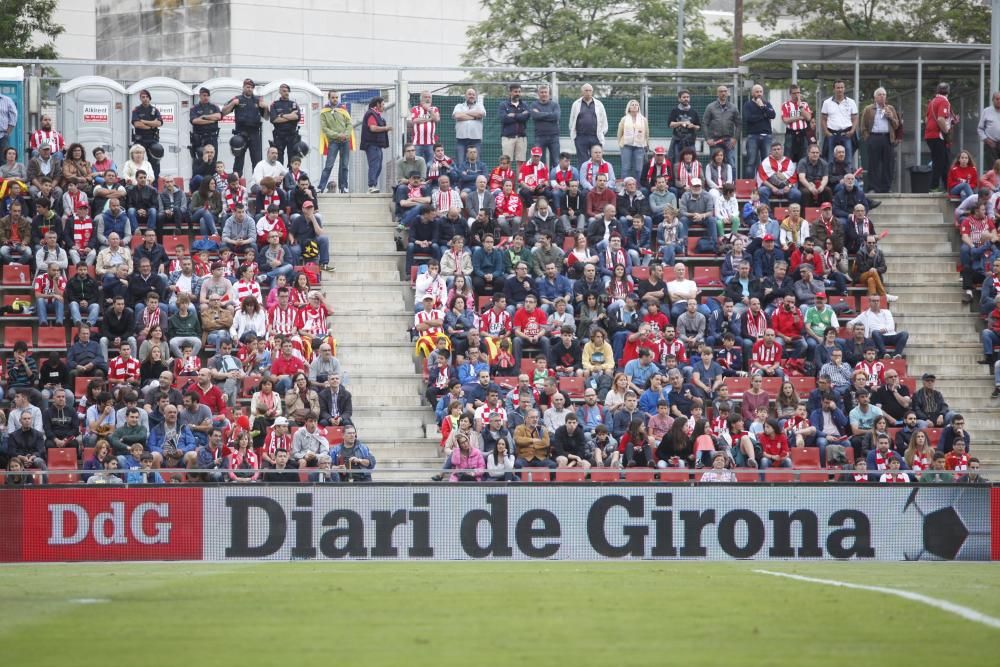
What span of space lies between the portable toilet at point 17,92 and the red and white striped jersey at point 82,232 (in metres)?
4.77

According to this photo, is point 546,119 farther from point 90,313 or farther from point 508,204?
point 90,313

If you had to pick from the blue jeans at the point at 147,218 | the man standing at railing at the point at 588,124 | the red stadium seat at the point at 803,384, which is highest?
the man standing at railing at the point at 588,124

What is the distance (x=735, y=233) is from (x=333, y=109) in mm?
8128

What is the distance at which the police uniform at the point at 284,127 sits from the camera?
3017 cm

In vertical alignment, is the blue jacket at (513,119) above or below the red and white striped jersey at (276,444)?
above

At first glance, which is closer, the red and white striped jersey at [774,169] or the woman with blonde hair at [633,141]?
the red and white striped jersey at [774,169]

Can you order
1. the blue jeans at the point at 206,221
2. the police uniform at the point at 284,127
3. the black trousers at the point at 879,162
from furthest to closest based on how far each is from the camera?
the black trousers at the point at 879,162
the police uniform at the point at 284,127
the blue jeans at the point at 206,221

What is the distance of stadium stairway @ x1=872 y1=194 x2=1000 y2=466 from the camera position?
2800 centimetres

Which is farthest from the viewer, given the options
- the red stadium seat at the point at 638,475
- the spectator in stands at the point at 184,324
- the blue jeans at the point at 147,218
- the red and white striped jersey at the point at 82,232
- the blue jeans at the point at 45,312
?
the blue jeans at the point at 147,218

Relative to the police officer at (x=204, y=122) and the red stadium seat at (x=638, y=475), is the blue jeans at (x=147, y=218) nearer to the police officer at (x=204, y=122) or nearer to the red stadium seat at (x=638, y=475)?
the police officer at (x=204, y=122)

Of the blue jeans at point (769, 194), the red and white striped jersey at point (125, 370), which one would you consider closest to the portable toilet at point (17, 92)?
the red and white striped jersey at point (125, 370)

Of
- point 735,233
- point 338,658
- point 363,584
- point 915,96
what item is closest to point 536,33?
point 915,96

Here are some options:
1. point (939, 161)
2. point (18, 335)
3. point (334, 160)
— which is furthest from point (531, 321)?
point (939, 161)

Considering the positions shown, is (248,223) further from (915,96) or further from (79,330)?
(915,96)
